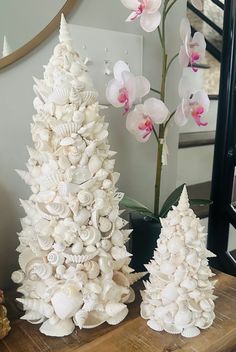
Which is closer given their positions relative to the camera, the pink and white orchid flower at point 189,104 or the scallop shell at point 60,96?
the scallop shell at point 60,96

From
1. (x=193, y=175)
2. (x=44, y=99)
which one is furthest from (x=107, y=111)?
(x=193, y=175)

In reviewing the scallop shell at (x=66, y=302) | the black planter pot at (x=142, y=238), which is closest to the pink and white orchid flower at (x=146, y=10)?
the black planter pot at (x=142, y=238)

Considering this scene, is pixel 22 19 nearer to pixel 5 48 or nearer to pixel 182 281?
pixel 5 48

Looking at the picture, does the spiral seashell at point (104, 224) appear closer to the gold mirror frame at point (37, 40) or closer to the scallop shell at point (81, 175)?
the scallop shell at point (81, 175)

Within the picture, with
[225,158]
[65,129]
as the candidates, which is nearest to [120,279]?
[65,129]

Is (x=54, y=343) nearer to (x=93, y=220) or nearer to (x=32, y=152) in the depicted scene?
(x=93, y=220)

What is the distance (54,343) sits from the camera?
0.55 m

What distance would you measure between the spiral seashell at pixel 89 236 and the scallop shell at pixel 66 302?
8 centimetres

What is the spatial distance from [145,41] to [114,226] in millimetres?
526

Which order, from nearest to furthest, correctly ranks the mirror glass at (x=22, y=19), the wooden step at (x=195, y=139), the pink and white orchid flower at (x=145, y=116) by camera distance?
the mirror glass at (x=22, y=19)
the pink and white orchid flower at (x=145, y=116)
the wooden step at (x=195, y=139)

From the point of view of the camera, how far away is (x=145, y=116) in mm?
756

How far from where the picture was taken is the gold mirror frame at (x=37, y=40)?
2.12ft

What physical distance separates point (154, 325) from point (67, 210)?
0.87 ft

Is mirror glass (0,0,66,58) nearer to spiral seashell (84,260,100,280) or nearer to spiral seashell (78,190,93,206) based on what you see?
spiral seashell (78,190,93,206)
